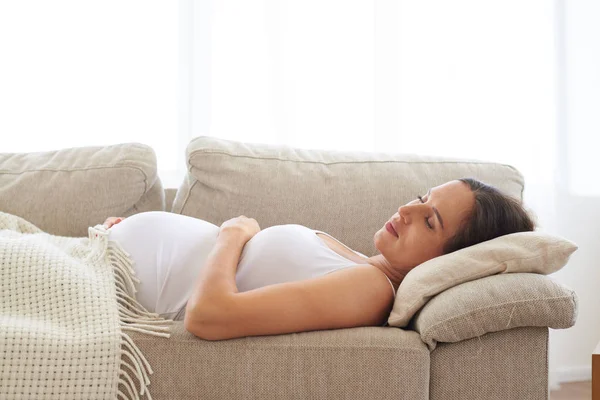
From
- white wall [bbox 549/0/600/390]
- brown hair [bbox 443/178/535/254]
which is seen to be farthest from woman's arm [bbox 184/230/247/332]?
white wall [bbox 549/0/600/390]

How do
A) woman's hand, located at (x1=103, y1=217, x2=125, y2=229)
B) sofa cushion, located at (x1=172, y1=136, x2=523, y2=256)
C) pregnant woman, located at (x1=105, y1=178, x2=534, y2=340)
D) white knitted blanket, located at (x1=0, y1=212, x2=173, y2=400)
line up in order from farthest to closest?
1. sofa cushion, located at (x1=172, y1=136, x2=523, y2=256)
2. woman's hand, located at (x1=103, y1=217, x2=125, y2=229)
3. pregnant woman, located at (x1=105, y1=178, x2=534, y2=340)
4. white knitted blanket, located at (x1=0, y1=212, x2=173, y2=400)

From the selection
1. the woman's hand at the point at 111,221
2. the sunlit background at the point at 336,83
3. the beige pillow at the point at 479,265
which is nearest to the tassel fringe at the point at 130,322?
the woman's hand at the point at 111,221

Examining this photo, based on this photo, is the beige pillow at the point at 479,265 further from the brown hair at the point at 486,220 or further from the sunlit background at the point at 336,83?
the sunlit background at the point at 336,83

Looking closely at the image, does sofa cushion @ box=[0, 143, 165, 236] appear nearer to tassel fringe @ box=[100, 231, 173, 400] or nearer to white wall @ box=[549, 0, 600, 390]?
tassel fringe @ box=[100, 231, 173, 400]

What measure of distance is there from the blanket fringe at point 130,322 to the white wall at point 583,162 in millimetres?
2291

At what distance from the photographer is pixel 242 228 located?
179cm

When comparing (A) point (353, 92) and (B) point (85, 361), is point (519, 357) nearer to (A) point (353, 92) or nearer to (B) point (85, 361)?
(B) point (85, 361)

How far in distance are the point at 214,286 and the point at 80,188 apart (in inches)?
34.0

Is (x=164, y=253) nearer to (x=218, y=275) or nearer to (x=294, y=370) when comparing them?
(x=218, y=275)

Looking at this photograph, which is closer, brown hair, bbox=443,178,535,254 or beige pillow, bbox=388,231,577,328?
beige pillow, bbox=388,231,577,328

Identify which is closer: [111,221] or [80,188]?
[111,221]

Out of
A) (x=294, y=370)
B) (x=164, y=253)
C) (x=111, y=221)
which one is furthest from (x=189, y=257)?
(x=294, y=370)

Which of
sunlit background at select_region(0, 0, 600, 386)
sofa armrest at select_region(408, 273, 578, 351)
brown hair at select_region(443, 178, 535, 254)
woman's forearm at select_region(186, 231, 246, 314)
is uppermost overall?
sunlit background at select_region(0, 0, 600, 386)

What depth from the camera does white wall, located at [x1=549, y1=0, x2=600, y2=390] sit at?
129 inches
